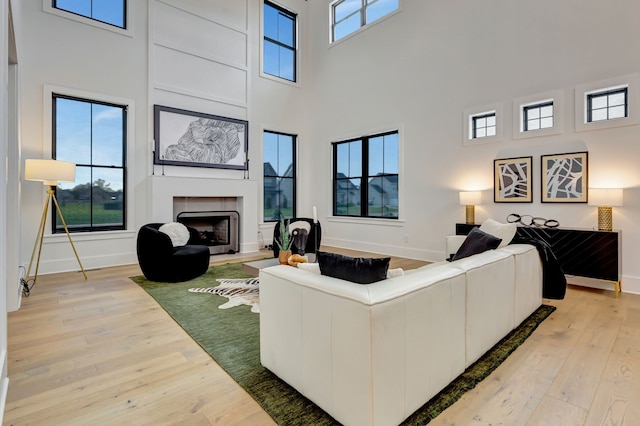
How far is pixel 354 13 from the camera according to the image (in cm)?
704

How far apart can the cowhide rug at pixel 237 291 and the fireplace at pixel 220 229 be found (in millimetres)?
2190

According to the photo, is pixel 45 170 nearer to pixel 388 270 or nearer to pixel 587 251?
pixel 388 270

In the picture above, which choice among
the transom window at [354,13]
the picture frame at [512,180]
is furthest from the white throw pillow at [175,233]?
the transom window at [354,13]

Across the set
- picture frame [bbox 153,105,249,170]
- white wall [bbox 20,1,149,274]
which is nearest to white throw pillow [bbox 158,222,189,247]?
white wall [bbox 20,1,149,274]

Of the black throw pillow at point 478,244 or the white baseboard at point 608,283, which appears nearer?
the black throw pillow at point 478,244

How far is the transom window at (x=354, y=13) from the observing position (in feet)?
21.4

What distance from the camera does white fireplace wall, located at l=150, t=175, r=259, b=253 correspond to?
17.8 feet

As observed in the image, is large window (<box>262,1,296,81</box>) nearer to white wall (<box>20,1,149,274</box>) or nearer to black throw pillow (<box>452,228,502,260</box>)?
white wall (<box>20,1,149,274</box>)

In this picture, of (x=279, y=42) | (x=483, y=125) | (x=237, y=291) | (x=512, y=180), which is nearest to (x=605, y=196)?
(x=512, y=180)

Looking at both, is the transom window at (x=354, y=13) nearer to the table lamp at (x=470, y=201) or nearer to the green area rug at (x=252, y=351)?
the table lamp at (x=470, y=201)

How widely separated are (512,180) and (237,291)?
4.07 metres

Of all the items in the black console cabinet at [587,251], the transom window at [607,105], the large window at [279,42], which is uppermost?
the large window at [279,42]

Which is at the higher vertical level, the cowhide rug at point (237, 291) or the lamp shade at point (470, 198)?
the lamp shade at point (470, 198)

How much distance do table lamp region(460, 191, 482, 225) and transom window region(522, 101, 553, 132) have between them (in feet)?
3.66
